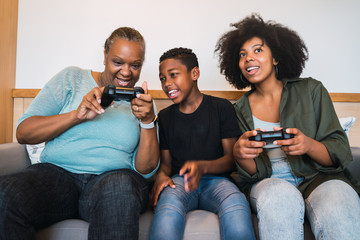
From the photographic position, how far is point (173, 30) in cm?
184

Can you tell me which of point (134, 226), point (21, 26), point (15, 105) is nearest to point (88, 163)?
point (134, 226)

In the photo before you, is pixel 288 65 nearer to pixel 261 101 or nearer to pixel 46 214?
pixel 261 101

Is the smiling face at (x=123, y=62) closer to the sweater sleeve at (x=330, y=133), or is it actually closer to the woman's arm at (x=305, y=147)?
the woman's arm at (x=305, y=147)

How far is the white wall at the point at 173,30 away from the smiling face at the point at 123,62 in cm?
64

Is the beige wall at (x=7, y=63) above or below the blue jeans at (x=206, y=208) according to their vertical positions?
above

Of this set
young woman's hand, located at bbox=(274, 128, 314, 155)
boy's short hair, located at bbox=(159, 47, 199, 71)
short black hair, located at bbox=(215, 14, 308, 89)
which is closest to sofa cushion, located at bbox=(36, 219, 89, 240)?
young woman's hand, located at bbox=(274, 128, 314, 155)

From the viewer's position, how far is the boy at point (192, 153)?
3.04ft

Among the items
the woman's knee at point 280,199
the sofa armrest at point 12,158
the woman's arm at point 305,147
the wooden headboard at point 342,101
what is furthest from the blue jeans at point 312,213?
the sofa armrest at point 12,158

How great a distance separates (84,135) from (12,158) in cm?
40

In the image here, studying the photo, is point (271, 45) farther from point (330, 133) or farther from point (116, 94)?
point (116, 94)

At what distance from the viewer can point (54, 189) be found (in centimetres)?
90

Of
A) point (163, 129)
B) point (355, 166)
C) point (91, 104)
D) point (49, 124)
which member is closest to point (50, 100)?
point (49, 124)

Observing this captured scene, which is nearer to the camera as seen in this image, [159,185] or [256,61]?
[159,185]

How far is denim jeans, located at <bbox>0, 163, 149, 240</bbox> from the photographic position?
0.75m
